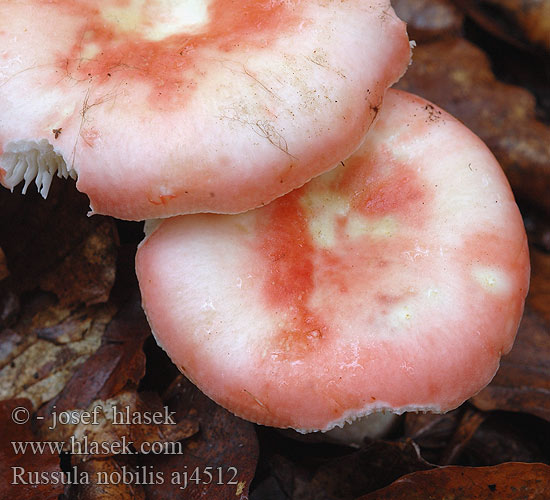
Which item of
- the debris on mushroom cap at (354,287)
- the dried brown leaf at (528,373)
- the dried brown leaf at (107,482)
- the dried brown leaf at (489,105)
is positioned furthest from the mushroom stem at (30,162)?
the dried brown leaf at (489,105)

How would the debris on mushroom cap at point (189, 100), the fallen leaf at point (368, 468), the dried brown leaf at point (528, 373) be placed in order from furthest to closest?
the dried brown leaf at point (528, 373), the fallen leaf at point (368, 468), the debris on mushroom cap at point (189, 100)

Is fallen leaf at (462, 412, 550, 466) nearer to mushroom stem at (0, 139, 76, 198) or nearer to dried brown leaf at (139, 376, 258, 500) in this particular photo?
dried brown leaf at (139, 376, 258, 500)

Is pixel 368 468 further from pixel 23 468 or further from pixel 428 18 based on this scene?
pixel 428 18

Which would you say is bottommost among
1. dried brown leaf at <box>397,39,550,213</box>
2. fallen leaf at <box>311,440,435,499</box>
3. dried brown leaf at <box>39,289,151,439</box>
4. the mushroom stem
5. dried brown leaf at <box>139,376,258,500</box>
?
fallen leaf at <box>311,440,435,499</box>

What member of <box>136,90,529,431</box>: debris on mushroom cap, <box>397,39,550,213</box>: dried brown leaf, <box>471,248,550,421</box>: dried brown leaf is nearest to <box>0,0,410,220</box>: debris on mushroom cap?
<box>136,90,529,431</box>: debris on mushroom cap

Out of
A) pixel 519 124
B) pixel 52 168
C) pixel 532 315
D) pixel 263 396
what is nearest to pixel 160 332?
pixel 263 396

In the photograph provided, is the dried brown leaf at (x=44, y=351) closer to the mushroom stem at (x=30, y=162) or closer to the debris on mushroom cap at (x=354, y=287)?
the debris on mushroom cap at (x=354, y=287)

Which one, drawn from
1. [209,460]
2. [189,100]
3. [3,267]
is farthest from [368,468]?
[3,267]
